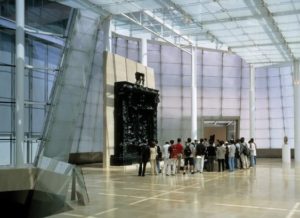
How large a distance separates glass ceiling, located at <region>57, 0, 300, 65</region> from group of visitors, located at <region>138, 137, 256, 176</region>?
286 inches

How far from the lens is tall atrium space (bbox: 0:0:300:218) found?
38.9ft

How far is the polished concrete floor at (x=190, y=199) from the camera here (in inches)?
363

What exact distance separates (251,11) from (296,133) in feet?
43.2

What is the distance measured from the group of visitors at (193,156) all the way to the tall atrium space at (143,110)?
0.21 ft

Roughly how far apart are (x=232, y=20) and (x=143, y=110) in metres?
7.91

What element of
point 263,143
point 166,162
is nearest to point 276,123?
point 263,143

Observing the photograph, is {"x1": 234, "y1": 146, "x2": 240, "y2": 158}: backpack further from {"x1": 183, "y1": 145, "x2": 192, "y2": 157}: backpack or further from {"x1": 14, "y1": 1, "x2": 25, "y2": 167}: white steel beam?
{"x1": 14, "y1": 1, "x2": 25, "y2": 167}: white steel beam

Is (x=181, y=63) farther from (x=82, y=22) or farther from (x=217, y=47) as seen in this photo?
(x=82, y=22)

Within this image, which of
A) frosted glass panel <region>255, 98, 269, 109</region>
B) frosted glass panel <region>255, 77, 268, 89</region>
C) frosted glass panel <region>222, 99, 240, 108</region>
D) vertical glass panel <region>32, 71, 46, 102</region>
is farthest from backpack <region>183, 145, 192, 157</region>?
frosted glass panel <region>255, 77, 268, 89</region>

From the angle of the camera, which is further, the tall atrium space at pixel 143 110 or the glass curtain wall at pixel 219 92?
the glass curtain wall at pixel 219 92

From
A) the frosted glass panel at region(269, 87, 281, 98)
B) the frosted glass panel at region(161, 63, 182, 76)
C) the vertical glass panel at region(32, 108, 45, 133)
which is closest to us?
the vertical glass panel at region(32, 108, 45, 133)

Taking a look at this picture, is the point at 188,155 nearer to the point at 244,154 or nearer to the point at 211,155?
the point at 211,155

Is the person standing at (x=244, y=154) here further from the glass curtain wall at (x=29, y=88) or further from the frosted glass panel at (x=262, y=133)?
the frosted glass panel at (x=262, y=133)

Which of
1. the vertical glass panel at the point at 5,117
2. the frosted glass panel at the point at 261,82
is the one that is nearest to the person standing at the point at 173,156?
the vertical glass panel at the point at 5,117
